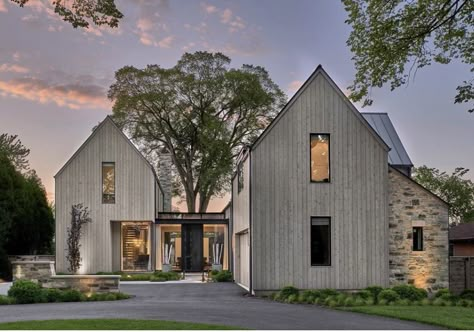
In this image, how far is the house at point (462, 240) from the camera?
113ft

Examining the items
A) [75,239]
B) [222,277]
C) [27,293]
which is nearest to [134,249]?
[75,239]

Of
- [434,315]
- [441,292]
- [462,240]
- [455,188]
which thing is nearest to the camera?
[434,315]

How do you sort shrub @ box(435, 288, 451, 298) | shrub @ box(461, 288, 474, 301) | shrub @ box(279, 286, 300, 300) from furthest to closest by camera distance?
shrub @ box(461, 288, 474, 301), shrub @ box(435, 288, 451, 298), shrub @ box(279, 286, 300, 300)

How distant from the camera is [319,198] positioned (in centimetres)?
2064

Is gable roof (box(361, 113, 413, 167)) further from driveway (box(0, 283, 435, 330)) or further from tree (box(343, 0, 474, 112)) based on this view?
driveway (box(0, 283, 435, 330))

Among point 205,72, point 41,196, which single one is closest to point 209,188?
point 205,72

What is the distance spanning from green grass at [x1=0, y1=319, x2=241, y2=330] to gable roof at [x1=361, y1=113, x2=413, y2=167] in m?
18.9

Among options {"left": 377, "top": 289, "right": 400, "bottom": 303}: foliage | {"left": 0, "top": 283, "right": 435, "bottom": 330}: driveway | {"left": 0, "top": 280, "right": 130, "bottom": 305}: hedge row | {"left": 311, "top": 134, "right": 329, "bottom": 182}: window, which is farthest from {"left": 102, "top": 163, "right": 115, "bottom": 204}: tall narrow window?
{"left": 377, "top": 289, "right": 400, "bottom": 303}: foliage

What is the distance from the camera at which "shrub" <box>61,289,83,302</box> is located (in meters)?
17.8

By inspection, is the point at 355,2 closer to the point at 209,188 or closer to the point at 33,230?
the point at 33,230

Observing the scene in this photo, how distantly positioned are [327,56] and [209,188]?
24394 millimetres

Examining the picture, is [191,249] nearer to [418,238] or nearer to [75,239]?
[75,239]

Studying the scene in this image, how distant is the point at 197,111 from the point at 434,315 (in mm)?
35125

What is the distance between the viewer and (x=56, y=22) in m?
20.3
